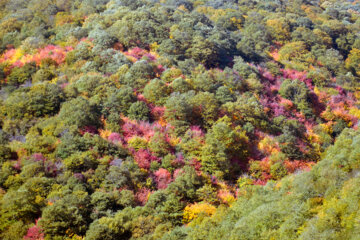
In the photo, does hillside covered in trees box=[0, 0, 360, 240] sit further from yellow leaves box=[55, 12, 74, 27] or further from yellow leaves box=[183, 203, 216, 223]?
yellow leaves box=[55, 12, 74, 27]

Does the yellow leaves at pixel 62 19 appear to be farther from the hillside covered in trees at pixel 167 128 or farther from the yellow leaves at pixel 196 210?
the yellow leaves at pixel 196 210

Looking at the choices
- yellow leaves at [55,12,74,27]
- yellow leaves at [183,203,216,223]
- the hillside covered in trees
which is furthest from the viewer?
yellow leaves at [55,12,74,27]

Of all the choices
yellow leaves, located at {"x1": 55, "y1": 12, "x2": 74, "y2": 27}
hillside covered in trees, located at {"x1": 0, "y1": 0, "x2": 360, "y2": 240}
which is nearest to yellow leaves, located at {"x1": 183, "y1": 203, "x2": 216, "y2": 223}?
hillside covered in trees, located at {"x1": 0, "y1": 0, "x2": 360, "y2": 240}

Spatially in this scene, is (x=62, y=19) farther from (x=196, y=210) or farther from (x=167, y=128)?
(x=196, y=210)

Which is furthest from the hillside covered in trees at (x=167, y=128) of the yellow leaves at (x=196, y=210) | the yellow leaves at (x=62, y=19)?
the yellow leaves at (x=62, y=19)

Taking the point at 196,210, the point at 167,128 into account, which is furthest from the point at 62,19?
the point at 196,210

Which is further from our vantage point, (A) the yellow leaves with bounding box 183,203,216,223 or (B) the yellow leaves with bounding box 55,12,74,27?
(B) the yellow leaves with bounding box 55,12,74,27

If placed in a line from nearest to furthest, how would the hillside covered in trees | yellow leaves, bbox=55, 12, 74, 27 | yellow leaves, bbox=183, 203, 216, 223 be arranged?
the hillside covered in trees < yellow leaves, bbox=183, 203, 216, 223 < yellow leaves, bbox=55, 12, 74, 27
